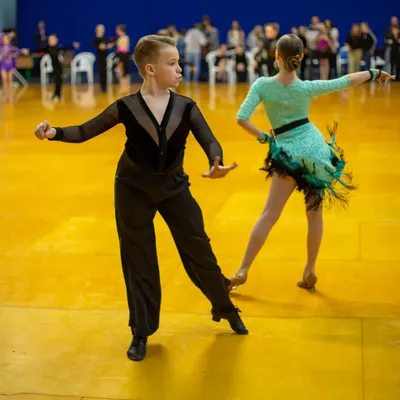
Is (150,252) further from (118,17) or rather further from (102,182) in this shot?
(118,17)

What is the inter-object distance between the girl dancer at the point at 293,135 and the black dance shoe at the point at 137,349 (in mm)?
1336

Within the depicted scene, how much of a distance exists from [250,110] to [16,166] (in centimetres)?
569

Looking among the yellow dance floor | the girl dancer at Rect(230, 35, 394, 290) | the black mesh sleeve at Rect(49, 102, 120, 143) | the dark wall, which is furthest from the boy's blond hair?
the dark wall

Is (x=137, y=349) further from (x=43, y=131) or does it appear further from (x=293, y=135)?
(x=293, y=135)

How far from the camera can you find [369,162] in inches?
390

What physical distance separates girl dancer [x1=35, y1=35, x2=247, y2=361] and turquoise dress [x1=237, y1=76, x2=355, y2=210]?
0.91 metres

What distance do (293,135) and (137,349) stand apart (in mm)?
1737

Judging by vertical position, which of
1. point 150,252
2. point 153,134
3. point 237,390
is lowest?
point 237,390

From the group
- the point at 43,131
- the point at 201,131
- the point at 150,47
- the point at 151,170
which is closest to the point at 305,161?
the point at 201,131

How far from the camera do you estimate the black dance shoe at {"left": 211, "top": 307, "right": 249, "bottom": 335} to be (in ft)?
15.2

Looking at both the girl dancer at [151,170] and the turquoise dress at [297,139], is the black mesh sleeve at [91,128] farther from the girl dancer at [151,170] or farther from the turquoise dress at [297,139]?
the turquoise dress at [297,139]

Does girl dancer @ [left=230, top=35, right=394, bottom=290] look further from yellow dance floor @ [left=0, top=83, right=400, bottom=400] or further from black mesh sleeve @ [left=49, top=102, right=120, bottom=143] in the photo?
black mesh sleeve @ [left=49, top=102, right=120, bottom=143]

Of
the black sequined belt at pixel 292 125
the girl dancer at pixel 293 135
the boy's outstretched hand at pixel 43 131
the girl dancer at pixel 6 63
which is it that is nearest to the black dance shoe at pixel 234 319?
the girl dancer at pixel 293 135

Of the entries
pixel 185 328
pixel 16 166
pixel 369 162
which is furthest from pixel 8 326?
pixel 369 162
